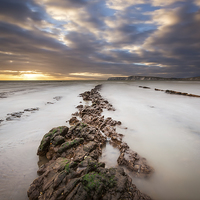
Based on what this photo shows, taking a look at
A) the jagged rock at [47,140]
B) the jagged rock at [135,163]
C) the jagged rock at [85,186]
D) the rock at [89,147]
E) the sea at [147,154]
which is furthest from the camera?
the jagged rock at [47,140]

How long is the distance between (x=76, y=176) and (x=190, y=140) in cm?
478

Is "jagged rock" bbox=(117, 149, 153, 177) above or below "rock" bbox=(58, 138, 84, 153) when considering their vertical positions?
below

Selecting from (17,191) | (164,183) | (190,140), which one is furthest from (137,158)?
(17,191)

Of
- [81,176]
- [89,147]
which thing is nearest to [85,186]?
[81,176]

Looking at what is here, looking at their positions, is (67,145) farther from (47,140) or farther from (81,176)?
(81,176)

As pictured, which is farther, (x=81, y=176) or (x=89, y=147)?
(x=89, y=147)

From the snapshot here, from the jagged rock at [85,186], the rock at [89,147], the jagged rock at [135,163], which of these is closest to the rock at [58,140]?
the rock at [89,147]

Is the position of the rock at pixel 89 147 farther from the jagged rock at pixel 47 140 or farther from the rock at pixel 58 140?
the jagged rock at pixel 47 140

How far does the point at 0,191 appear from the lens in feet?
8.55

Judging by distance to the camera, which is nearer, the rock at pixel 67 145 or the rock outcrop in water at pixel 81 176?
the rock outcrop in water at pixel 81 176

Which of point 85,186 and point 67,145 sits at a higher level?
point 85,186

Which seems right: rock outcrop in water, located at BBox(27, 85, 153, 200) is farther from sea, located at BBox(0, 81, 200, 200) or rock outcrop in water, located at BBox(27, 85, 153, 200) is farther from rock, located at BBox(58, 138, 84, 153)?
sea, located at BBox(0, 81, 200, 200)

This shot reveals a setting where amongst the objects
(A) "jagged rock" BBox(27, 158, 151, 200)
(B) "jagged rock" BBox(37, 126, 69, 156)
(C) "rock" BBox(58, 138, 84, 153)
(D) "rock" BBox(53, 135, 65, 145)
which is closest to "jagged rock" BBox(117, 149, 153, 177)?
(A) "jagged rock" BBox(27, 158, 151, 200)

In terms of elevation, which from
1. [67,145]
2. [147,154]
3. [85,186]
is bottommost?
[147,154]
